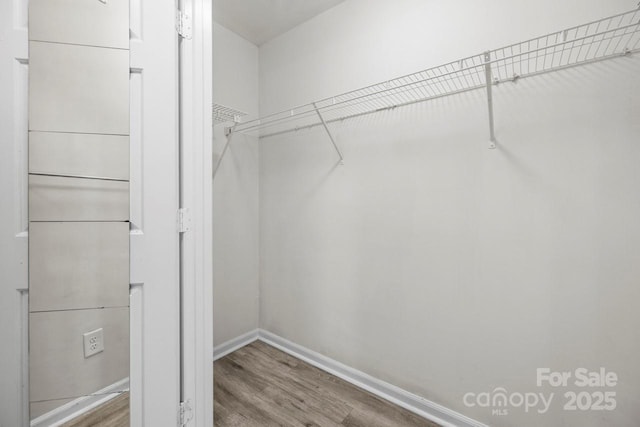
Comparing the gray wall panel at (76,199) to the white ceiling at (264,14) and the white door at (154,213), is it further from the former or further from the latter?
the white ceiling at (264,14)

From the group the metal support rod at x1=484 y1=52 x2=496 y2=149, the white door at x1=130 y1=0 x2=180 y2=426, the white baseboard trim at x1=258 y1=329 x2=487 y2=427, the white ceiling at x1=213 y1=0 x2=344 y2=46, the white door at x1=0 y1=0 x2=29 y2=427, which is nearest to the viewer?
the white door at x1=0 y1=0 x2=29 y2=427

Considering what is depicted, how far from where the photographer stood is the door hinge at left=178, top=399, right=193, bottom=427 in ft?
3.65

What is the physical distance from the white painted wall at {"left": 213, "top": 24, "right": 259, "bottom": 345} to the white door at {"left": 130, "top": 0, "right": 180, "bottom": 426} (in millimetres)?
927

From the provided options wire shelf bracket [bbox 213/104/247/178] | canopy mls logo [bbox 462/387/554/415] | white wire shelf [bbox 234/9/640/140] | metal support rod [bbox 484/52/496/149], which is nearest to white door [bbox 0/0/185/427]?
wire shelf bracket [bbox 213/104/247/178]

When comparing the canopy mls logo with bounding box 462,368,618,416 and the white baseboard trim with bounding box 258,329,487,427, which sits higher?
the canopy mls logo with bounding box 462,368,618,416

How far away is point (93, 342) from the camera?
3.02 ft

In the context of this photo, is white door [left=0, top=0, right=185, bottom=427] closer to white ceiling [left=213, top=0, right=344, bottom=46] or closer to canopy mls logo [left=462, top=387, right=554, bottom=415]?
white ceiling [left=213, top=0, right=344, bottom=46]

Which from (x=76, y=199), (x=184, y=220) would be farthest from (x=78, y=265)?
(x=184, y=220)

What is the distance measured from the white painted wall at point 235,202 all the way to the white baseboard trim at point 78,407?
1034 mm

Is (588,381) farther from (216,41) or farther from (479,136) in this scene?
(216,41)

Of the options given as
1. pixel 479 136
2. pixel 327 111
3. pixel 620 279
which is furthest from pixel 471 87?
pixel 620 279

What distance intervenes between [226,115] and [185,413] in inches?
70.4

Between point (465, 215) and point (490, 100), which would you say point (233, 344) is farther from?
point (490, 100)

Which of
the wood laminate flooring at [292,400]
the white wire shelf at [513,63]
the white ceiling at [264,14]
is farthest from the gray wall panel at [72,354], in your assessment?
the white ceiling at [264,14]
